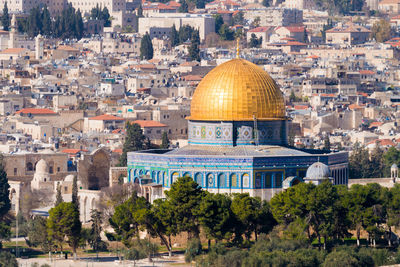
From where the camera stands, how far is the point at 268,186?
61.3 m

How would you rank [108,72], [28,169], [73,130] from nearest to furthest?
1. [28,169]
2. [73,130]
3. [108,72]

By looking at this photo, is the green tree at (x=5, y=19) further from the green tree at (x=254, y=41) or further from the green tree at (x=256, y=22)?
the green tree at (x=256, y=22)

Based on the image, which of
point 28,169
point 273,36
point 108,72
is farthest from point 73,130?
point 273,36

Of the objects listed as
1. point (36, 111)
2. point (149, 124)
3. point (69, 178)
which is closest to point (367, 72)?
point (36, 111)

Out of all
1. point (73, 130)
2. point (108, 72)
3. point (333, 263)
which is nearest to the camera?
point (333, 263)

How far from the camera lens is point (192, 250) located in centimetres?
5512

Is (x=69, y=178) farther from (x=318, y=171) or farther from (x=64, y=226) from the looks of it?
(x=64, y=226)

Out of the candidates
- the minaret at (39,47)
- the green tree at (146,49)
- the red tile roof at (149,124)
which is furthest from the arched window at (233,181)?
the minaret at (39,47)

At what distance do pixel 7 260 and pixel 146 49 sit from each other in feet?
263

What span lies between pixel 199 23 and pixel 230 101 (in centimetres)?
8468

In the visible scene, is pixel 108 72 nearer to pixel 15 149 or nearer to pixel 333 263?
pixel 15 149

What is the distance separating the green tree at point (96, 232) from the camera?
58.1m

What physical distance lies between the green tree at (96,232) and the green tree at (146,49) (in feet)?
240

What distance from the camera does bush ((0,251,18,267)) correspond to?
5356 cm
